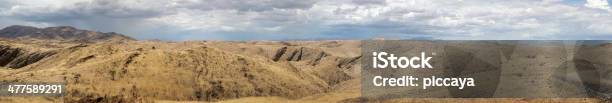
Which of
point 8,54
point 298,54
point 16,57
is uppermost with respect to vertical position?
point 8,54

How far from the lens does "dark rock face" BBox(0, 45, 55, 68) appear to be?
52750 mm

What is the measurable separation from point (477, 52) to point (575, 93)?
493cm

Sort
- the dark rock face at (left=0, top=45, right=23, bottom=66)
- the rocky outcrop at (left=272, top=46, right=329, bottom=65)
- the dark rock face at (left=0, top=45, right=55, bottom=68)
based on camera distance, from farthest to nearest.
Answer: the rocky outcrop at (left=272, top=46, right=329, bottom=65)
the dark rock face at (left=0, top=45, right=23, bottom=66)
the dark rock face at (left=0, top=45, right=55, bottom=68)

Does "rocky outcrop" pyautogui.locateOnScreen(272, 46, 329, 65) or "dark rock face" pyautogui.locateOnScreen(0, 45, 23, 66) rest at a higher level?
"dark rock face" pyautogui.locateOnScreen(0, 45, 23, 66)

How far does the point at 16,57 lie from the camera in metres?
57.2

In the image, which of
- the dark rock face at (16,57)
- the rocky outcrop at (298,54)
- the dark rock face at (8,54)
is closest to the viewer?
the dark rock face at (16,57)

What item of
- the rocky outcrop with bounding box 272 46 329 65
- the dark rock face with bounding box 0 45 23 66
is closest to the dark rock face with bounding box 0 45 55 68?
the dark rock face with bounding box 0 45 23 66

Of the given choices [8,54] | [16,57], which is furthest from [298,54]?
[16,57]

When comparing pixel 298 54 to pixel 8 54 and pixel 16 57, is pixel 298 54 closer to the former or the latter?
pixel 8 54

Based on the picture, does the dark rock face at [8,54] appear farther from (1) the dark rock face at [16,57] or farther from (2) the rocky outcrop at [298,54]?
(2) the rocky outcrop at [298,54]

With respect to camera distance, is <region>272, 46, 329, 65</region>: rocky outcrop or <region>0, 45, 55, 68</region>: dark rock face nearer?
<region>0, 45, 55, 68</region>: dark rock face

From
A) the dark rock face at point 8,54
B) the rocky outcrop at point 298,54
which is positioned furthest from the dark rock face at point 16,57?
the rocky outcrop at point 298,54

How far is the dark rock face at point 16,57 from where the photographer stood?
52750mm

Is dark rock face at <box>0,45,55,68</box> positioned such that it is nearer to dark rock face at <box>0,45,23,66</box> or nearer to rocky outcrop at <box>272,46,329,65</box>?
dark rock face at <box>0,45,23,66</box>
